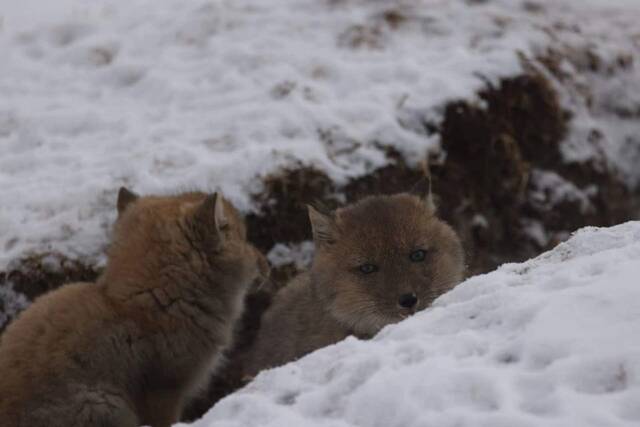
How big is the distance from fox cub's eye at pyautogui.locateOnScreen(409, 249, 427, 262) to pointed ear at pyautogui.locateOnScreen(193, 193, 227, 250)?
1510 millimetres

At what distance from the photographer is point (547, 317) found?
414cm

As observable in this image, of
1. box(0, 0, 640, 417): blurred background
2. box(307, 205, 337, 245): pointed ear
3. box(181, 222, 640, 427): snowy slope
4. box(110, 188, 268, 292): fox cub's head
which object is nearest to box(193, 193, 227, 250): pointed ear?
box(110, 188, 268, 292): fox cub's head

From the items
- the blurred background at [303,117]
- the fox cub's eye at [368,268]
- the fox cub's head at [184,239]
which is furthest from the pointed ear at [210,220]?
the blurred background at [303,117]

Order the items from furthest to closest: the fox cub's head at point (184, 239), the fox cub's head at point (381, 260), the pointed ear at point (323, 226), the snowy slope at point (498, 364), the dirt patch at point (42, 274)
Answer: the dirt patch at point (42, 274)
the pointed ear at point (323, 226)
the fox cub's head at point (381, 260)
the fox cub's head at point (184, 239)
the snowy slope at point (498, 364)

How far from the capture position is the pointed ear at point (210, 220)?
6.53 m

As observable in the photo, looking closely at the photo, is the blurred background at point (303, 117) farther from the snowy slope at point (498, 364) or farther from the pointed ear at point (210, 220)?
the snowy slope at point (498, 364)

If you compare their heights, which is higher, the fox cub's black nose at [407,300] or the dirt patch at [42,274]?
the fox cub's black nose at [407,300]

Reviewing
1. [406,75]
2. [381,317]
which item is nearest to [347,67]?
[406,75]

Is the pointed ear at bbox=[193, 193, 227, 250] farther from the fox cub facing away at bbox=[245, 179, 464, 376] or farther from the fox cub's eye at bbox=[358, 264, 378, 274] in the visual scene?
the fox cub's eye at bbox=[358, 264, 378, 274]

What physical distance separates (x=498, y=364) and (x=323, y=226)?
135 inches

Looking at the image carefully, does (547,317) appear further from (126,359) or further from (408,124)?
(408,124)

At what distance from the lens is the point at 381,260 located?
22.7ft

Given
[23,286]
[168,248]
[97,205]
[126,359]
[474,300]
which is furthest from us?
[97,205]

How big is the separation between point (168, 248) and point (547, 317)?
320 cm
